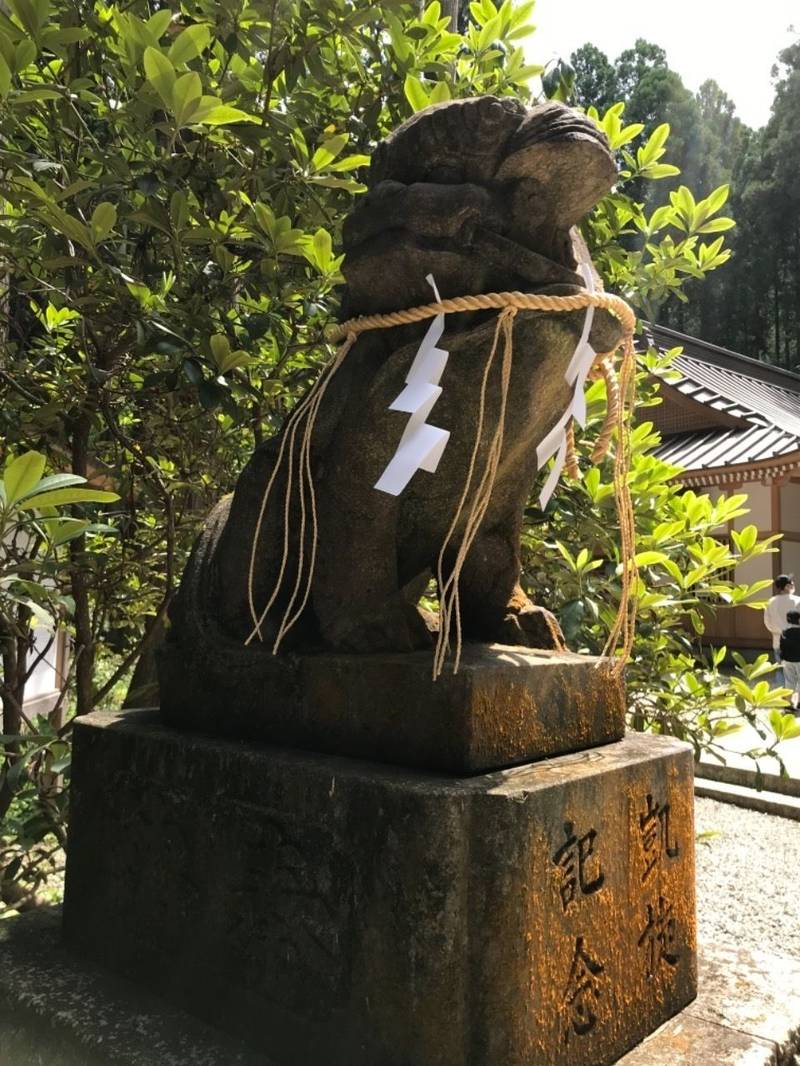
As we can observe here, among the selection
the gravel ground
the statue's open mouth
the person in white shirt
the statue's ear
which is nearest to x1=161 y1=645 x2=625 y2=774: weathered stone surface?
the statue's open mouth

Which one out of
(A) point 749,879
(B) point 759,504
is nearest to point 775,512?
(B) point 759,504

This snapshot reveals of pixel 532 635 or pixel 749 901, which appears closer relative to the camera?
pixel 532 635

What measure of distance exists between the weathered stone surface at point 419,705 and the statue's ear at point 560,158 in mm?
804

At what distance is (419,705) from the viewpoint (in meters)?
1.35

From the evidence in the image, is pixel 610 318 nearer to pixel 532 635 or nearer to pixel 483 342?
pixel 483 342

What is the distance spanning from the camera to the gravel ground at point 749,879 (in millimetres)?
3588

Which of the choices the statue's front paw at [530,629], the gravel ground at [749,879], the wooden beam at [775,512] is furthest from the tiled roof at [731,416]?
the statue's front paw at [530,629]

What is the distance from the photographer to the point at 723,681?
304 cm

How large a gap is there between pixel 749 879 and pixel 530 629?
134 inches

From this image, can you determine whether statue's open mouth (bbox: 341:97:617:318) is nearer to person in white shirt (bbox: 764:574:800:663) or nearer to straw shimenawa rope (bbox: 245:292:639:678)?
straw shimenawa rope (bbox: 245:292:639:678)

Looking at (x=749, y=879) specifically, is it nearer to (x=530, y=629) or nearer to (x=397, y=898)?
(x=530, y=629)

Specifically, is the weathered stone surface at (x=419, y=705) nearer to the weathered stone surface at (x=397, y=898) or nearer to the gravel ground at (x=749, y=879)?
the weathered stone surface at (x=397, y=898)

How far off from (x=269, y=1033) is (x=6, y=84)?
6.41ft

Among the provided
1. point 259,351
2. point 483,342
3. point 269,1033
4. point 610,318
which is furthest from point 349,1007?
point 259,351
